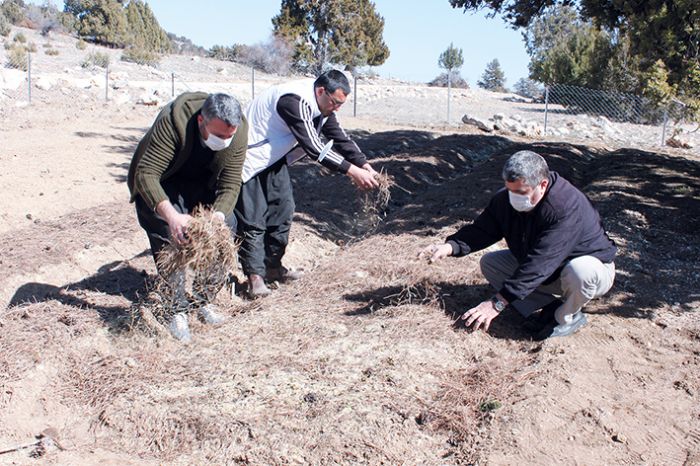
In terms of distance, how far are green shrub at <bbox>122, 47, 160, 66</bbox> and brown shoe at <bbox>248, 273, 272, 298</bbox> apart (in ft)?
89.2

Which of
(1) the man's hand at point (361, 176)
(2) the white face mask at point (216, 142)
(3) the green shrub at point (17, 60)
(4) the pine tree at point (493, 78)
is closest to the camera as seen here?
(2) the white face mask at point (216, 142)

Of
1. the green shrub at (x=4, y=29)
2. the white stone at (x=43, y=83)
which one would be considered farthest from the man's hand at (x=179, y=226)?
the green shrub at (x=4, y=29)

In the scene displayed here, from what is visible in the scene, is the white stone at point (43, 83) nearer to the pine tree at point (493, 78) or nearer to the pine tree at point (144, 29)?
the pine tree at point (144, 29)

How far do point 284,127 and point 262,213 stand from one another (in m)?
0.66

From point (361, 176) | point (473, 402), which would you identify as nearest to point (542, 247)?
point (473, 402)

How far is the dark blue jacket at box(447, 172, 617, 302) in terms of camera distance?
13.6 ft

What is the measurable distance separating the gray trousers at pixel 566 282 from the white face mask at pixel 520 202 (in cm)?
45

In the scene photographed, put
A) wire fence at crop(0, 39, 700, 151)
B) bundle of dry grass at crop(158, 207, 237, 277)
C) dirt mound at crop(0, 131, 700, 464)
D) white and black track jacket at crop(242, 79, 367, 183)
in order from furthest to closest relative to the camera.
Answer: wire fence at crop(0, 39, 700, 151)
white and black track jacket at crop(242, 79, 367, 183)
bundle of dry grass at crop(158, 207, 237, 277)
dirt mound at crop(0, 131, 700, 464)

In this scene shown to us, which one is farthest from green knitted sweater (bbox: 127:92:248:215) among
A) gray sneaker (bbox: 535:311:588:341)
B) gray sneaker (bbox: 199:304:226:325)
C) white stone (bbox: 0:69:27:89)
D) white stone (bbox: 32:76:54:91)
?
white stone (bbox: 32:76:54:91)

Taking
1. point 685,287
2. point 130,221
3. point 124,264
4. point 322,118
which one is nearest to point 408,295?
point 322,118

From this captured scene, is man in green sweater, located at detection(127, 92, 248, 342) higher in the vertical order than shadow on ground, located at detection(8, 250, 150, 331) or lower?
higher

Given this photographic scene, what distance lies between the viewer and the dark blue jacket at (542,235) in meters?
4.13

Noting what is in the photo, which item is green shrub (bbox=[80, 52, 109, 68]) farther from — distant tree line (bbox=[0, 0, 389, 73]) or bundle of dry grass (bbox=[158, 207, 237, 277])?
bundle of dry grass (bbox=[158, 207, 237, 277])

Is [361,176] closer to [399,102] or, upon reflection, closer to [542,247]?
[542,247]
